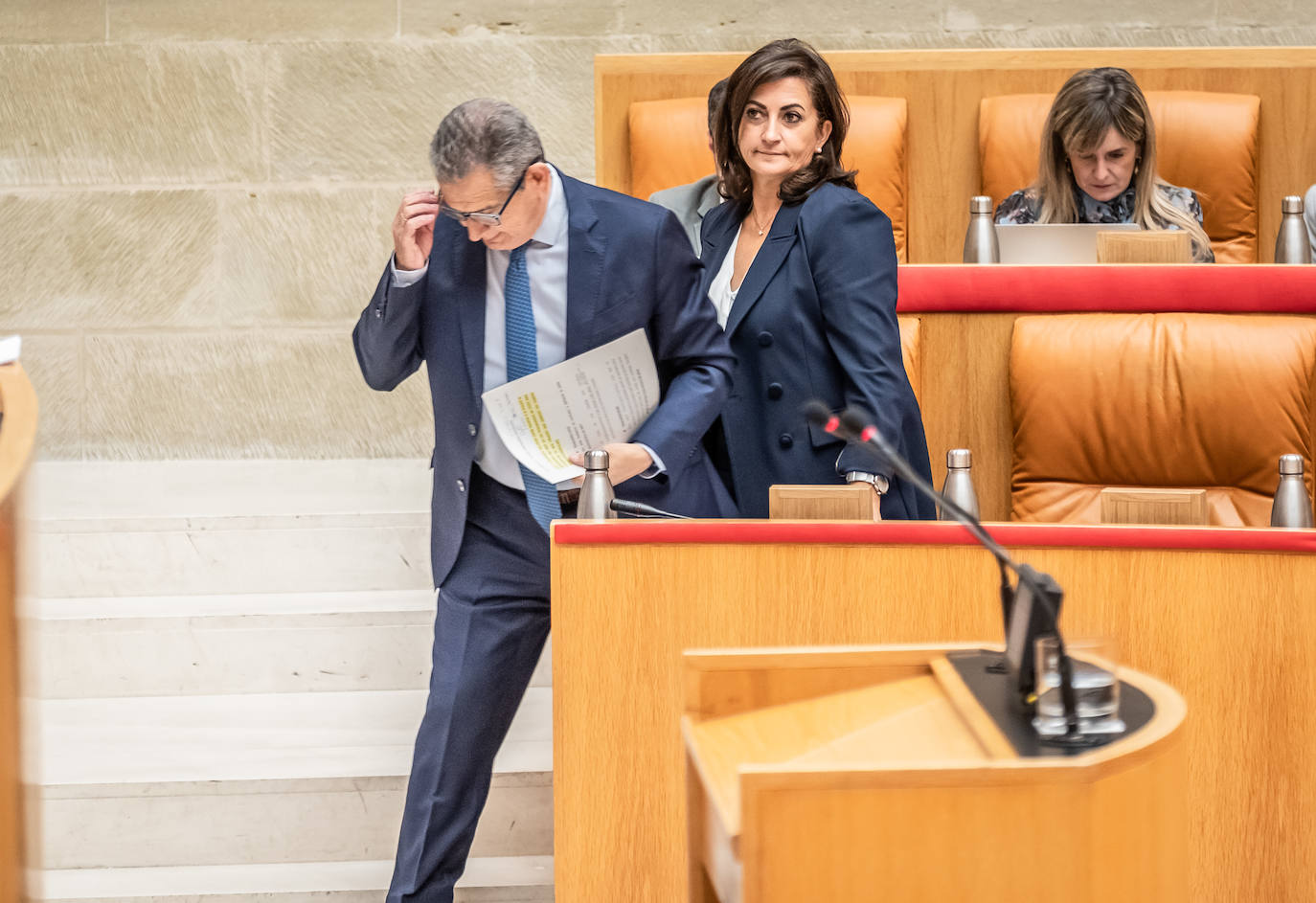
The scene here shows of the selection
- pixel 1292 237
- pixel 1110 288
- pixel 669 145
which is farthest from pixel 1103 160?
pixel 669 145

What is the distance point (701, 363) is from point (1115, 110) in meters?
1.38

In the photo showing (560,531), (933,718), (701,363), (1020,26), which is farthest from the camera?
(1020,26)

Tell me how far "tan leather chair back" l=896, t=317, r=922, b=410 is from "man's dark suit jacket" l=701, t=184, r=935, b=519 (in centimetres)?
45

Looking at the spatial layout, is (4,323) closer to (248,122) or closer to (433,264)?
(248,122)

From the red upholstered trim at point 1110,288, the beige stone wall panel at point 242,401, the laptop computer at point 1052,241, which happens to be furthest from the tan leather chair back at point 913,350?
the beige stone wall panel at point 242,401

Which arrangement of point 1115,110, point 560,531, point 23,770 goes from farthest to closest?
point 1115,110
point 560,531
point 23,770

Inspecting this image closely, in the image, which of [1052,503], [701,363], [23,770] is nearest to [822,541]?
[701,363]

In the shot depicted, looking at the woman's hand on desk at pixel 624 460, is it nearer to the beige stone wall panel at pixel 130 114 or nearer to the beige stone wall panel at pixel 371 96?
the beige stone wall panel at pixel 371 96

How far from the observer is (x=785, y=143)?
6.17 feet

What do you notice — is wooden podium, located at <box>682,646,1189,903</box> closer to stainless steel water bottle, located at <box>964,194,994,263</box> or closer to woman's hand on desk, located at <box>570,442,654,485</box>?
woman's hand on desk, located at <box>570,442,654,485</box>

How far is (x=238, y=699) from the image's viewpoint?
248cm

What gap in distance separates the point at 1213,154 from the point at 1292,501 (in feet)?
5.98

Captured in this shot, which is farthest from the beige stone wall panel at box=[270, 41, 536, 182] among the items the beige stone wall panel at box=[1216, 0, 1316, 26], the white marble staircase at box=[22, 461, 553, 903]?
the beige stone wall panel at box=[1216, 0, 1316, 26]

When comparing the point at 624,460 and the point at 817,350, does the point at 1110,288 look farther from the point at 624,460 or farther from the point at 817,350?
the point at 624,460
